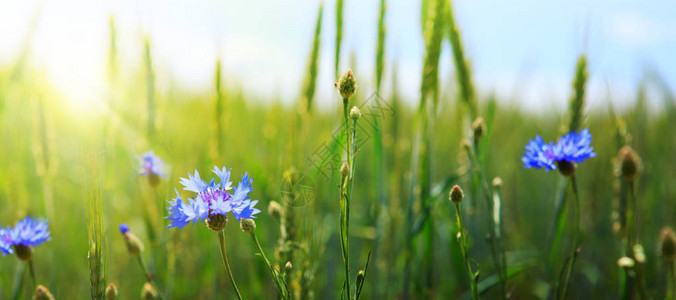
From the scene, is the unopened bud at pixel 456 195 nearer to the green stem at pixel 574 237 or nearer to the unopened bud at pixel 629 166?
the green stem at pixel 574 237

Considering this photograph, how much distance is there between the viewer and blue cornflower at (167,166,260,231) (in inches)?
24.9

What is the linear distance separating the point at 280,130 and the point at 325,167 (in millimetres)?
789

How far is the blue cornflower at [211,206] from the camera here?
0.63m

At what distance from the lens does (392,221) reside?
1.33m

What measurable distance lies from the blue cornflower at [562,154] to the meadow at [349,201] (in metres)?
0.02

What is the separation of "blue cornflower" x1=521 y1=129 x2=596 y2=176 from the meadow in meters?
0.02

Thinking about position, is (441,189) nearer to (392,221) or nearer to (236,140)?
(392,221)

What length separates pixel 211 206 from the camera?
0.67 m

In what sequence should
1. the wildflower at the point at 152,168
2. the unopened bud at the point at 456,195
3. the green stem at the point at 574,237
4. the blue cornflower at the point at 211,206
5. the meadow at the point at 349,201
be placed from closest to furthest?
the blue cornflower at the point at 211,206
the unopened bud at the point at 456,195
the green stem at the point at 574,237
the meadow at the point at 349,201
the wildflower at the point at 152,168

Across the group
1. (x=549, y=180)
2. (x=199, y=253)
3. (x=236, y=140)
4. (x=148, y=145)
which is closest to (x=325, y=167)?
(x=148, y=145)

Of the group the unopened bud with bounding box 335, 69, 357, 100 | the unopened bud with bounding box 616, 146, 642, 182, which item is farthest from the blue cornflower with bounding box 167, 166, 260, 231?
the unopened bud with bounding box 616, 146, 642, 182

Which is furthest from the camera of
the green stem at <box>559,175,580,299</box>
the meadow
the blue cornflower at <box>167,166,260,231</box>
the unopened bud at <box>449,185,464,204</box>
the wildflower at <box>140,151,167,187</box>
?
the wildflower at <box>140,151,167,187</box>

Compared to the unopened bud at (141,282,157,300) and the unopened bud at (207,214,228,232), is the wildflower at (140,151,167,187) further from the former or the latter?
the unopened bud at (207,214,228,232)

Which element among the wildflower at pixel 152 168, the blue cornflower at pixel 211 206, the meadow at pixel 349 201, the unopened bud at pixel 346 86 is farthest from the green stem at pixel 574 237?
the wildflower at pixel 152 168
